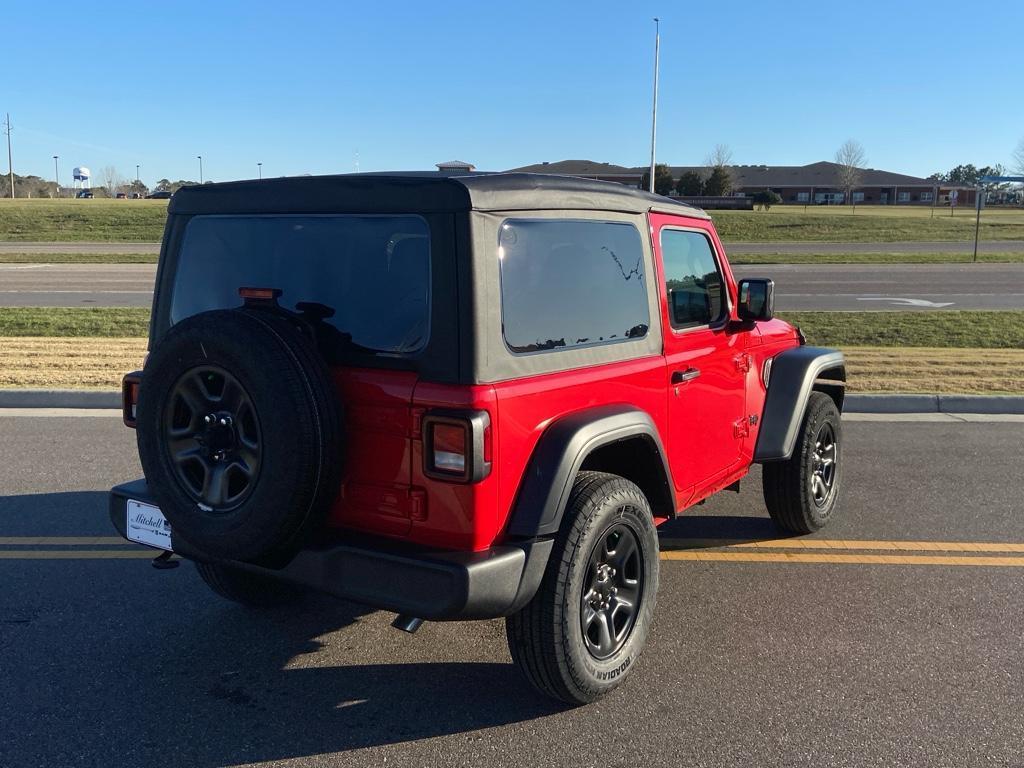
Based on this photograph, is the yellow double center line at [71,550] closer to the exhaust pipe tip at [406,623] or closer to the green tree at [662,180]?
the exhaust pipe tip at [406,623]

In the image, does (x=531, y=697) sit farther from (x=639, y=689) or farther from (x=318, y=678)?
(x=318, y=678)

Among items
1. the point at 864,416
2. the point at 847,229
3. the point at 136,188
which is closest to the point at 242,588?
the point at 864,416

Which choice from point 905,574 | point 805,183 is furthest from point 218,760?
point 805,183

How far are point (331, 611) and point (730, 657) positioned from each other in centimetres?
186

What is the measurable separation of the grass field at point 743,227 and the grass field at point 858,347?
2635 centimetres

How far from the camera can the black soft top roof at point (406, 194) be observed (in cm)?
308

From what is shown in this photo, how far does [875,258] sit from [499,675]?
95.8 feet

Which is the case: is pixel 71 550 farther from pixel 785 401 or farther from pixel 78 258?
pixel 78 258

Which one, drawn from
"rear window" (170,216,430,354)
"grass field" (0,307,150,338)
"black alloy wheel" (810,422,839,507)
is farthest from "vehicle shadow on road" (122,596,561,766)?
"grass field" (0,307,150,338)

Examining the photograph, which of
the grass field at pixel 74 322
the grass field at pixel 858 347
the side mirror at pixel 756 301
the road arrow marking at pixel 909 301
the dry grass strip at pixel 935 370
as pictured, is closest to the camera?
the side mirror at pixel 756 301

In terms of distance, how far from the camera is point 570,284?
354 cm

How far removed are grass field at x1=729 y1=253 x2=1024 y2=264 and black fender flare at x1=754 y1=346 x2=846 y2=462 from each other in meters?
23.4

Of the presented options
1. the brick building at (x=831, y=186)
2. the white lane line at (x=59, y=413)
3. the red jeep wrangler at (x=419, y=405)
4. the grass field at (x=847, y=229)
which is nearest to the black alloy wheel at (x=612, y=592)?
the red jeep wrangler at (x=419, y=405)

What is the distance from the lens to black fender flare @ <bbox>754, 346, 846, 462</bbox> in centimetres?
496
